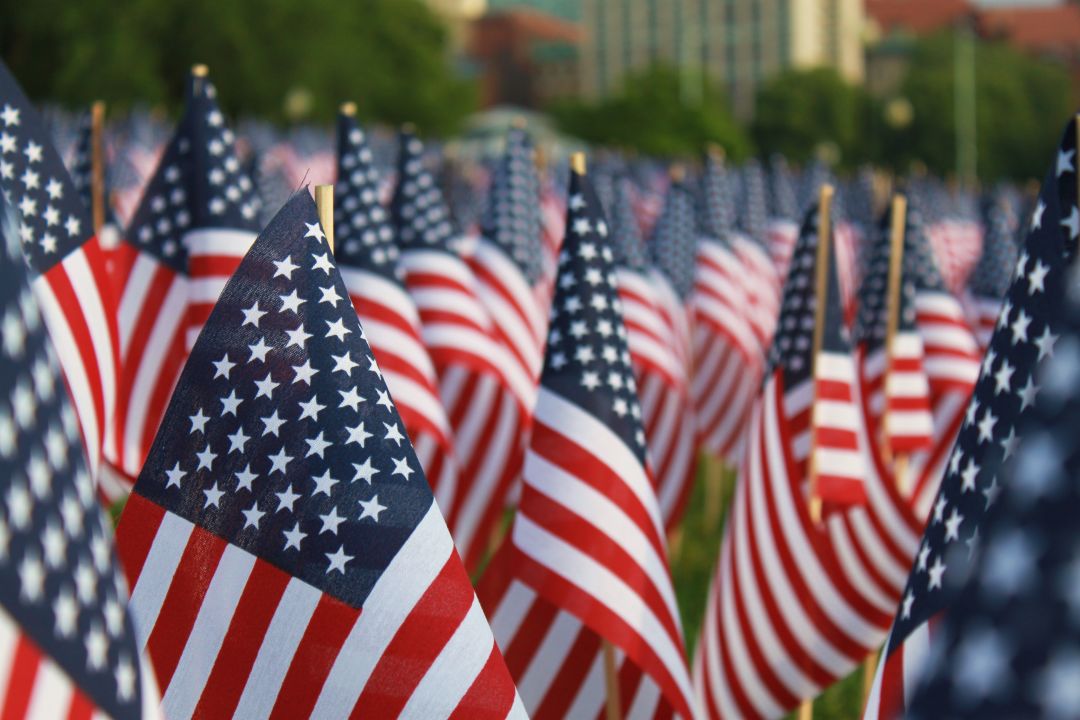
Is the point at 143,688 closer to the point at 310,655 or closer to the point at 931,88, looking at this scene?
the point at 310,655

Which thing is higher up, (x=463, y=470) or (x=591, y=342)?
(x=591, y=342)

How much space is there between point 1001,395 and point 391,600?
1.33 meters

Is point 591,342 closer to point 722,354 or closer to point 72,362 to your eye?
point 72,362

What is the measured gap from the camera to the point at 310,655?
3.15 m

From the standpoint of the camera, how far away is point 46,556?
2232mm

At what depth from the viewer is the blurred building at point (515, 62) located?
420ft

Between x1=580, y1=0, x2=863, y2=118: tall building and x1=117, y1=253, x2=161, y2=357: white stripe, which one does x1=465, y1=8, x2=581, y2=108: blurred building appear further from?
x1=117, y1=253, x2=161, y2=357: white stripe

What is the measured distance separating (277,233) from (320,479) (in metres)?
0.53

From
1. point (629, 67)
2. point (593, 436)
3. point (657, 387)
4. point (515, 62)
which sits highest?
A: point (515, 62)

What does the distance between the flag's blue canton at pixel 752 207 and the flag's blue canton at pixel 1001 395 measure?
925cm

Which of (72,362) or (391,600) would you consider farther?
(72,362)

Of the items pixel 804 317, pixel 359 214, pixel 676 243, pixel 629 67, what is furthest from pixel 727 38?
pixel 804 317

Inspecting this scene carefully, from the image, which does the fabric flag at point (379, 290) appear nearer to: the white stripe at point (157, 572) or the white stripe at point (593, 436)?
the white stripe at point (593, 436)

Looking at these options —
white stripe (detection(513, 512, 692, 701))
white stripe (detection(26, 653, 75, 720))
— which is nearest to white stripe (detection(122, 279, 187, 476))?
white stripe (detection(513, 512, 692, 701))
